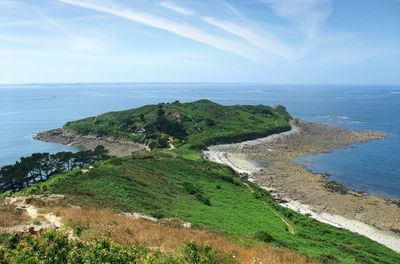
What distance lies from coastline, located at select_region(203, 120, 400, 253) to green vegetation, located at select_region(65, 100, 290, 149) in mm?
6402

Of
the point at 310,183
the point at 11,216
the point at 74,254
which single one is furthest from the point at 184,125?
the point at 74,254

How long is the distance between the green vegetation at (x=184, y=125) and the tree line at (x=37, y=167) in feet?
97.2

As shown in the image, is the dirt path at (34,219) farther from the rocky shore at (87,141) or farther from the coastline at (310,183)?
the rocky shore at (87,141)

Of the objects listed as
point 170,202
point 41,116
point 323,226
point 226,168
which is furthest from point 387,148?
point 41,116

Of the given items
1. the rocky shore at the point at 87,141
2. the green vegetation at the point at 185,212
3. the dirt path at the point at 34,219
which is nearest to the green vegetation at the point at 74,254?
the green vegetation at the point at 185,212

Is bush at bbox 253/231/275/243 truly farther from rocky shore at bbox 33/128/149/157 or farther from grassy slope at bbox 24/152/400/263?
rocky shore at bbox 33/128/149/157

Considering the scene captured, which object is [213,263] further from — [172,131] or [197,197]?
[172,131]

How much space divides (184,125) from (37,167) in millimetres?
64393

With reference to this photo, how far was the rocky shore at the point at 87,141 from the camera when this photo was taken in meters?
88.9

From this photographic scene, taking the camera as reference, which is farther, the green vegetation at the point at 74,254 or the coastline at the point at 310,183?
the coastline at the point at 310,183

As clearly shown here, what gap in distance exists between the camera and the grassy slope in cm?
2700

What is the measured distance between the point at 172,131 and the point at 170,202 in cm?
6614

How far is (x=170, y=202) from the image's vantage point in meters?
32.9

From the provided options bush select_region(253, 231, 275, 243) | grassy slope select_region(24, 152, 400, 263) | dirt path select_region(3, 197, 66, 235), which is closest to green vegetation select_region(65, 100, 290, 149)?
grassy slope select_region(24, 152, 400, 263)
